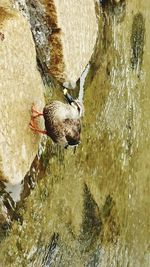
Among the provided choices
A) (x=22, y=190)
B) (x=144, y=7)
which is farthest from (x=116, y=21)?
(x=22, y=190)

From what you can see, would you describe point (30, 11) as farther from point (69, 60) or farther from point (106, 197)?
point (106, 197)

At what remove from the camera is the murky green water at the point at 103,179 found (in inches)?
60.7

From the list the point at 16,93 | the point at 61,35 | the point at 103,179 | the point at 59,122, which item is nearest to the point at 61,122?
the point at 59,122

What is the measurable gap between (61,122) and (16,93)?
12 centimetres

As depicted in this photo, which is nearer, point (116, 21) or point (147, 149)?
point (116, 21)

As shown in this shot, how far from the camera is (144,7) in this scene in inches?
94.2

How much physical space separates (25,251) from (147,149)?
1215mm

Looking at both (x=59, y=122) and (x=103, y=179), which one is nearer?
(x=59, y=122)

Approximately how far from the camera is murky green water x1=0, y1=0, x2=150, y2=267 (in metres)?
1.54

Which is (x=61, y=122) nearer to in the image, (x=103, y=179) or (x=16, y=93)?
(x=16, y=93)

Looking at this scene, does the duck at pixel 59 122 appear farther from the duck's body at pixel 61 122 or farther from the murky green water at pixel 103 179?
the murky green water at pixel 103 179

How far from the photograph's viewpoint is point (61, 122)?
1386 mm

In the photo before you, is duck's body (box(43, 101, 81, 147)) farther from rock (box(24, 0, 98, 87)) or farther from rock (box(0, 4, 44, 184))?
rock (box(24, 0, 98, 87))

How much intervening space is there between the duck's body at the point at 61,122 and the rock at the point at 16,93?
38mm
